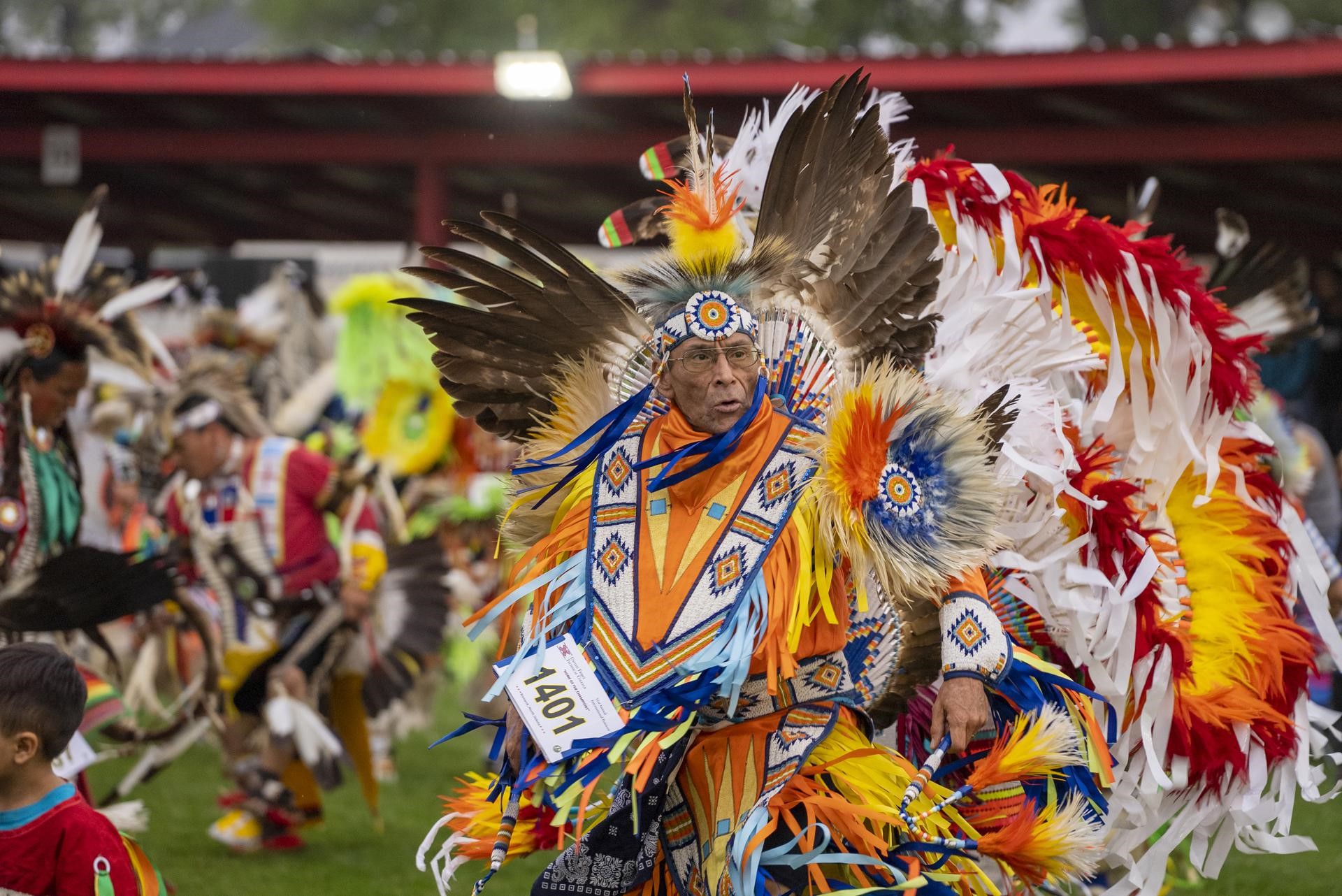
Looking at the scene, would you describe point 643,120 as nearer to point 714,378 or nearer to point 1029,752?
point 714,378

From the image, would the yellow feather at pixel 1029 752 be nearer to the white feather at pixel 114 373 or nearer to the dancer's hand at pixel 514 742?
the dancer's hand at pixel 514 742

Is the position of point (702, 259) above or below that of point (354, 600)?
above

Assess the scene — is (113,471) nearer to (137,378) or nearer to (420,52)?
(137,378)

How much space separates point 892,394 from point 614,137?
7527mm

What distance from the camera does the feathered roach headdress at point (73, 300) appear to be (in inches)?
210

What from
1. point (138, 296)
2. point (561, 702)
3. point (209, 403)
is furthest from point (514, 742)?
point (209, 403)

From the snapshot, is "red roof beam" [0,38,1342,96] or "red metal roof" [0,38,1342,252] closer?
"red roof beam" [0,38,1342,96]

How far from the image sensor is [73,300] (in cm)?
549

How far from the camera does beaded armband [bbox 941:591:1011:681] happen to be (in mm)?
3141

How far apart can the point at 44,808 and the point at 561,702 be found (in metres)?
0.92

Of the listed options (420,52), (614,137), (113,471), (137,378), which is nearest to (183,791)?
(137,378)

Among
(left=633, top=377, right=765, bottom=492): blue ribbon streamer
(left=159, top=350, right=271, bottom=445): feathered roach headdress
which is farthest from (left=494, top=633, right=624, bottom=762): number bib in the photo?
(left=159, top=350, right=271, bottom=445): feathered roach headdress

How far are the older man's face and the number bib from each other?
1.66 ft

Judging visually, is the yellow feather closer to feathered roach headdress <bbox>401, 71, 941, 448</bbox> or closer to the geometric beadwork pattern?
the geometric beadwork pattern
